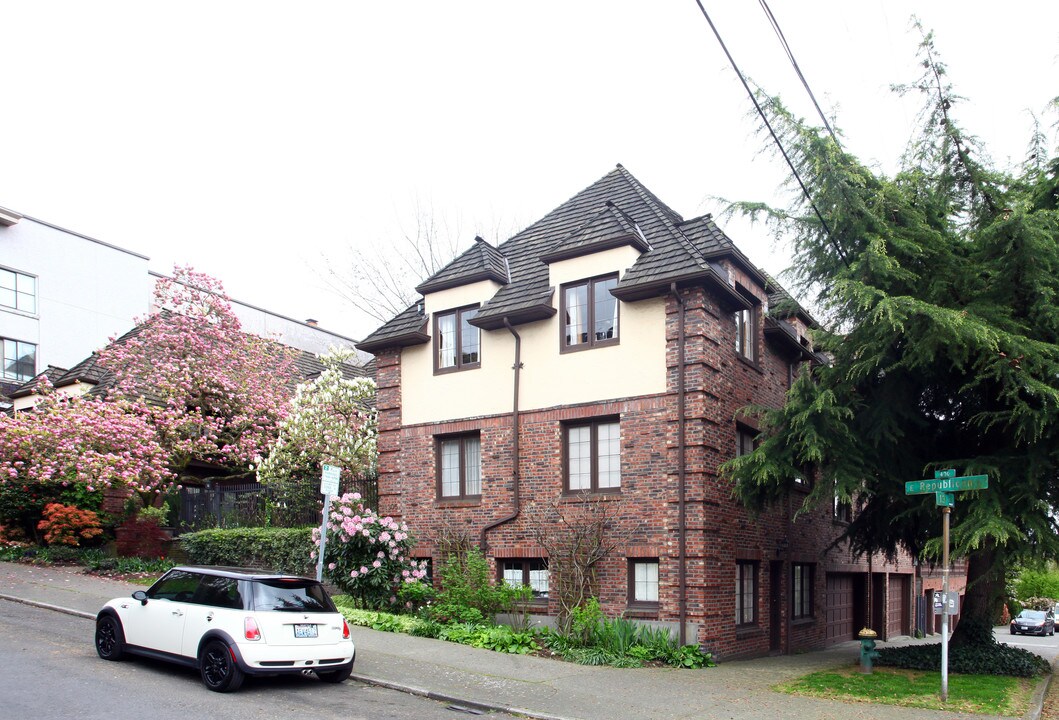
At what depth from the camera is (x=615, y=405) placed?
16875mm

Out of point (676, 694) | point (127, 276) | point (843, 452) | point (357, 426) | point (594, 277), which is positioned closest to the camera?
point (676, 694)

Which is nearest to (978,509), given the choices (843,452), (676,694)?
(843,452)

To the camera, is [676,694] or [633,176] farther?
[633,176]

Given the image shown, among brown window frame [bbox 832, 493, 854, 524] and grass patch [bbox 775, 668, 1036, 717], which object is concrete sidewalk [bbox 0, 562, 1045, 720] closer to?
grass patch [bbox 775, 668, 1036, 717]

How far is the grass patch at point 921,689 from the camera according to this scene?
12.5m

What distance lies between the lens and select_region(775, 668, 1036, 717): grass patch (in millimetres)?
12477

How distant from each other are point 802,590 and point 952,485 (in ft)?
32.2

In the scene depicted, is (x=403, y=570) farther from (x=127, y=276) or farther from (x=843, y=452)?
(x=127, y=276)

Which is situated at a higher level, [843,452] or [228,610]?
[843,452]

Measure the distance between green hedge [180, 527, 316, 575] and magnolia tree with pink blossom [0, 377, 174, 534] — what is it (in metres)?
2.25

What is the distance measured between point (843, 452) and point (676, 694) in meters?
4.70

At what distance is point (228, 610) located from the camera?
11.0m

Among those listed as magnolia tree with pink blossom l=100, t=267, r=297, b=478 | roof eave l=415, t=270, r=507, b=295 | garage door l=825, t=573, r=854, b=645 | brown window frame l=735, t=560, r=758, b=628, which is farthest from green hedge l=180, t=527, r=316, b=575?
garage door l=825, t=573, r=854, b=645

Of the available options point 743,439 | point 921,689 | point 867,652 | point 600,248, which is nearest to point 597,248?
point 600,248
